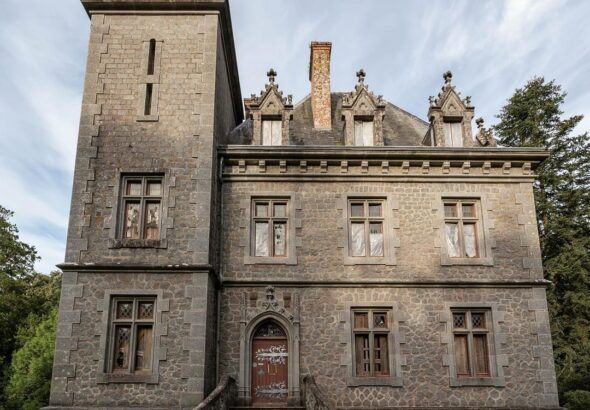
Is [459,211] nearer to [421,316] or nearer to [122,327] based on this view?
[421,316]

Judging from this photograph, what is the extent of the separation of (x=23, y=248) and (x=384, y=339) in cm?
2640

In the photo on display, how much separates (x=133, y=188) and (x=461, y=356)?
9568 millimetres

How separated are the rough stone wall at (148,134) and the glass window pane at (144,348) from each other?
5.38 feet

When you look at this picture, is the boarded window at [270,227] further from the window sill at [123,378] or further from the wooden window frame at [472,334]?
the wooden window frame at [472,334]

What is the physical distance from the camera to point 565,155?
83.4ft

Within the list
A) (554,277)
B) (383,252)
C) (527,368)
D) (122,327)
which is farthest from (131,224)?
(554,277)

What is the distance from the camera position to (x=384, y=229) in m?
14.0

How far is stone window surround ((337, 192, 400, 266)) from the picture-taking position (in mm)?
13578

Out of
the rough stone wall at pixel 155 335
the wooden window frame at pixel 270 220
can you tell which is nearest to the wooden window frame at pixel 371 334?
the wooden window frame at pixel 270 220

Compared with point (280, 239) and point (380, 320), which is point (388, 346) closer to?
point (380, 320)

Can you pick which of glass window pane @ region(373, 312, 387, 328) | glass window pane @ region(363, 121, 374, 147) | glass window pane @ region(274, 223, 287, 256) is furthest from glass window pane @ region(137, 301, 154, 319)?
glass window pane @ region(363, 121, 374, 147)

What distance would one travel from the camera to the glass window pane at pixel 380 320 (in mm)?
13266

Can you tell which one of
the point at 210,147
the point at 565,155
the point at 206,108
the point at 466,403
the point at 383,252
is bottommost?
the point at 466,403

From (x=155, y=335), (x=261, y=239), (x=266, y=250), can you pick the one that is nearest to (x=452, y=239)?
(x=266, y=250)
